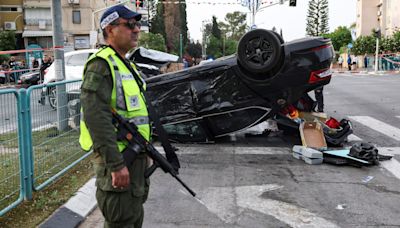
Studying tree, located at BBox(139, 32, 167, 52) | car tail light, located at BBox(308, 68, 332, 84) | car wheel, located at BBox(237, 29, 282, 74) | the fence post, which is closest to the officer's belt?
the fence post

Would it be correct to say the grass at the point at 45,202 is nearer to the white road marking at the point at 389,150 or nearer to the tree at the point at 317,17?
the white road marking at the point at 389,150

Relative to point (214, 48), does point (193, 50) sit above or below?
below

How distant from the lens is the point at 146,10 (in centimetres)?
8100

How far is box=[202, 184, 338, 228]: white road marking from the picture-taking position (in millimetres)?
4375

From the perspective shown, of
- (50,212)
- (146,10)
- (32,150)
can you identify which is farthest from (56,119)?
(146,10)

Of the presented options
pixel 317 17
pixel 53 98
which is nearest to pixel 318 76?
pixel 53 98

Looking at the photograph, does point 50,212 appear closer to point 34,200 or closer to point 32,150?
point 34,200

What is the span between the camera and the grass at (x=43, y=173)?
4.27 m

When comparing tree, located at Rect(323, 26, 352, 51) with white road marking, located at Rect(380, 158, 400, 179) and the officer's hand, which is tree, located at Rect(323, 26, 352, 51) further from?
the officer's hand

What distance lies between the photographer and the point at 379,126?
31.1 feet

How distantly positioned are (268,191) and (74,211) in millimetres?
2202

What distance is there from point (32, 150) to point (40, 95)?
749mm

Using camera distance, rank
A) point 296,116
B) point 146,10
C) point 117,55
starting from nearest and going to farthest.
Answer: point 117,55 < point 296,116 < point 146,10

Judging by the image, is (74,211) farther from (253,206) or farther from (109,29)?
(109,29)
